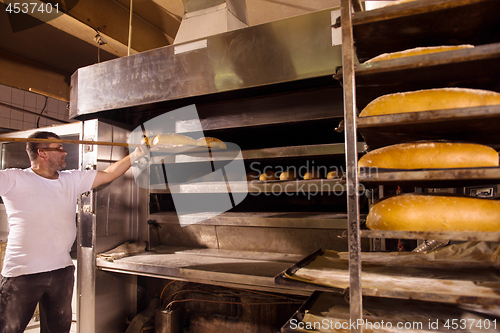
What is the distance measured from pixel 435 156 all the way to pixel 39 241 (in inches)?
87.2

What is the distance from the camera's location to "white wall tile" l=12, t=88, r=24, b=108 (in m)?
3.26

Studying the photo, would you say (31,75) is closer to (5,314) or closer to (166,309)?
(5,314)

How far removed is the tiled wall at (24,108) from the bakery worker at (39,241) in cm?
172

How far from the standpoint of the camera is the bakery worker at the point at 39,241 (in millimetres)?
1778

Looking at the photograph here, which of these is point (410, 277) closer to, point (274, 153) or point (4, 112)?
point (274, 153)

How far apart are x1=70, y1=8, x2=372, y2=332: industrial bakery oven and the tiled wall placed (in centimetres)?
153

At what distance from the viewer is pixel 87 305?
216cm

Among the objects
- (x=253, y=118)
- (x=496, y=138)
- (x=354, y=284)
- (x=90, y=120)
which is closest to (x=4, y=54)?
(x=90, y=120)

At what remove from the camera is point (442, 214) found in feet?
3.12

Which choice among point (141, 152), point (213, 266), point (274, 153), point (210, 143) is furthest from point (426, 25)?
point (141, 152)

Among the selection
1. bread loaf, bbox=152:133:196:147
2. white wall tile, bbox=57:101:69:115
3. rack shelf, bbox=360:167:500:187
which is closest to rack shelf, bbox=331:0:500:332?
rack shelf, bbox=360:167:500:187

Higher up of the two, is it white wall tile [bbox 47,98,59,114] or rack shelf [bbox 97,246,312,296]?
white wall tile [bbox 47,98,59,114]

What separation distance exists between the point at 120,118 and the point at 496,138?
2.48 meters

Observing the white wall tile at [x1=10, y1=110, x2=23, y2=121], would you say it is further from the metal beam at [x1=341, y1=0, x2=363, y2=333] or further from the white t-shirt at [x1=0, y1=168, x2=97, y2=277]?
the metal beam at [x1=341, y1=0, x2=363, y2=333]
